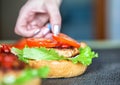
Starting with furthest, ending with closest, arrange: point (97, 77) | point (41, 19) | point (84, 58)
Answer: point (41, 19) → point (84, 58) → point (97, 77)

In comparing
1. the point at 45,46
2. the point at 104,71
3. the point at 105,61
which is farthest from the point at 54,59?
the point at 105,61

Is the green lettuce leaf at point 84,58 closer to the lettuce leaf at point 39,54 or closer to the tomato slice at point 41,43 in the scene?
the lettuce leaf at point 39,54

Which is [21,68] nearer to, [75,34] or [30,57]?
[30,57]

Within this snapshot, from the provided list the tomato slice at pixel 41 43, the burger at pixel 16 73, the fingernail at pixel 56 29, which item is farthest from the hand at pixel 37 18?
the burger at pixel 16 73

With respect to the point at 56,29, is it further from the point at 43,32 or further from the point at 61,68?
the point at 61,68

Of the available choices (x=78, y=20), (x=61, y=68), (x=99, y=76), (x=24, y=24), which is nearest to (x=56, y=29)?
(x=24, y=24)

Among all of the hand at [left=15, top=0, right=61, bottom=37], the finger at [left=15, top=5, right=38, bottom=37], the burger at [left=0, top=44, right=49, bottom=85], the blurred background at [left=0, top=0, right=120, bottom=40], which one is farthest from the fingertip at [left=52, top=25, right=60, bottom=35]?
the blurred background at [left=0, top=0, right=120, bottom=40]

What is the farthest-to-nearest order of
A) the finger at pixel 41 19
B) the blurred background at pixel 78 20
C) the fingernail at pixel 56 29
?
the blurred background at pixel 78 20, the finger at pixel 41 19, the fingernail at pixel 56 29
